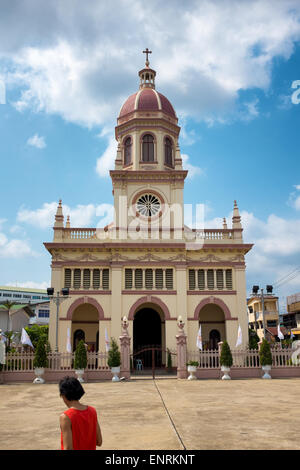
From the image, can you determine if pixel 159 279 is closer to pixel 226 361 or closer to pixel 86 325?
pixel 86 325

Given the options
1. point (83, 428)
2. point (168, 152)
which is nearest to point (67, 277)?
point (168, 152)

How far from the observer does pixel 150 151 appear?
3622 centimetres

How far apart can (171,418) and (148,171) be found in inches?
992

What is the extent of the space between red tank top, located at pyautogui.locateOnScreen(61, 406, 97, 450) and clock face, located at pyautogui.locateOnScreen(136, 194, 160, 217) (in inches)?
1178

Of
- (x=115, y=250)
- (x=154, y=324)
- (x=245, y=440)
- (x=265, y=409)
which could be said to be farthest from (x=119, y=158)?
(x=245, y=440)

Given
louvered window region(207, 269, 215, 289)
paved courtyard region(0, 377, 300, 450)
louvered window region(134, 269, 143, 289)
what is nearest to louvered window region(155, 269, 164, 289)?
louvered window region(134, 269, 143, 289)

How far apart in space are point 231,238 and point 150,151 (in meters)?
10.4

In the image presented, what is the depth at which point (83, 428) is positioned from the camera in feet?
14.6

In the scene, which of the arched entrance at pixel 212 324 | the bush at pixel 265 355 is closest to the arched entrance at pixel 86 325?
the arched entrance at pixel 212 324

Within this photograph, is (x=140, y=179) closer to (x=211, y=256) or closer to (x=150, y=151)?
(x=150, y=151)

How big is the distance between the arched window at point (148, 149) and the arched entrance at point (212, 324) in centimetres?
1355

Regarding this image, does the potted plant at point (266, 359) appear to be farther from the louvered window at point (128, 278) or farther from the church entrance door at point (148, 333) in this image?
the louvered window at point (128, 278)

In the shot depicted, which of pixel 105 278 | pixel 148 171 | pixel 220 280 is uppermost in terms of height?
pixel 148 171

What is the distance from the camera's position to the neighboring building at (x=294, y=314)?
58.7 meters
